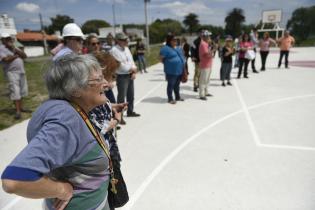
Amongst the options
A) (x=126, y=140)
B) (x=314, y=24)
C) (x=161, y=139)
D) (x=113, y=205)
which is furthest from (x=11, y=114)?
(x=314, y=24)

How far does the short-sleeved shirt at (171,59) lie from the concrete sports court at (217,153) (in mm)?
→ 1015

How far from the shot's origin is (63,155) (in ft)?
3.73

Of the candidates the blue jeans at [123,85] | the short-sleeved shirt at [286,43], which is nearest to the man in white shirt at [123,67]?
the blue jeans at [123,85]

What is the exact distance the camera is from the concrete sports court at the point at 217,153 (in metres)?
3.17

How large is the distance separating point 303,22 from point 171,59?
6159 centimetres

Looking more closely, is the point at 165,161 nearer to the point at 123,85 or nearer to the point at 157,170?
the point at 157,170

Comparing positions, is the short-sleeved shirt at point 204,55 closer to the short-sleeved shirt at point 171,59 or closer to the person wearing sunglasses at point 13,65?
the short-sleeved shirt at point 171,59

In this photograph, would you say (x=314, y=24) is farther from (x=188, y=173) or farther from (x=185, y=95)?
(x=188, y=173)

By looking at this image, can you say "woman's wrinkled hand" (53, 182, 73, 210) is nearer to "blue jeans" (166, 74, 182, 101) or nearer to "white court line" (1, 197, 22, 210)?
"white court line" (1, 197, 22, 210)

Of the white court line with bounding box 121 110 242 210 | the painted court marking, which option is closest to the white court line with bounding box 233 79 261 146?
Answer: the painted court marking

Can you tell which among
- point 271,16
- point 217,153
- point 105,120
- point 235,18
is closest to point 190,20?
point 235,18

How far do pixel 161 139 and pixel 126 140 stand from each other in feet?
2.24

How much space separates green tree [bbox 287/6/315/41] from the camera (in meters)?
54.9

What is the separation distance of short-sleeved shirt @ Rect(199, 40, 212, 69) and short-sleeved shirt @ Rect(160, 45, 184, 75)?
76 centimetres
